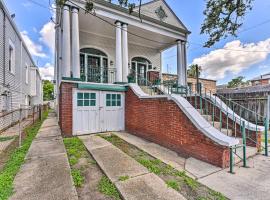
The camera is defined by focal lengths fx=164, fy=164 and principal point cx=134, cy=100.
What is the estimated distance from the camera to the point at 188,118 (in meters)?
4.38

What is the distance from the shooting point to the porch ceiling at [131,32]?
27.4 ft

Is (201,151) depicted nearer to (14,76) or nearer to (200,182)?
(200,182)

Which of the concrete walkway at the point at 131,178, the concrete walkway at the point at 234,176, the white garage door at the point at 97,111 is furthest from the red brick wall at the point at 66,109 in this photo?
the concrete walkway at the point at 234,176

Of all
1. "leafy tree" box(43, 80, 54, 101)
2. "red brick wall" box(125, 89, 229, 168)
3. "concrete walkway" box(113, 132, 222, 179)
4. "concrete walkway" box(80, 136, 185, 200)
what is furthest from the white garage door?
"leafy tree" box(43, 80, 54, 101)

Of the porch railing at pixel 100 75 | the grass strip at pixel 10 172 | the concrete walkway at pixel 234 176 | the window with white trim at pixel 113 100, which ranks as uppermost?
the porch railing at pixel 100 75

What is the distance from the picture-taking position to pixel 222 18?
5.93 m

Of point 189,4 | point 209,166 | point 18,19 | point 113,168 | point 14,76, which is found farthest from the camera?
point 18,19

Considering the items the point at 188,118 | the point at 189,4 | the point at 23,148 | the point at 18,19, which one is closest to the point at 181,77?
the point at 189,4

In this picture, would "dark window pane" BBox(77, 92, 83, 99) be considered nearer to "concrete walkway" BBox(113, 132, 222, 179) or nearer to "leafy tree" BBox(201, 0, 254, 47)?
"concrete walkway" BBox(113, 132, 222, 179)

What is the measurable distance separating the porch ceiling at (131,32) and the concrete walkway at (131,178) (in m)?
6.68

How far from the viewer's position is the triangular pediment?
9.64 m

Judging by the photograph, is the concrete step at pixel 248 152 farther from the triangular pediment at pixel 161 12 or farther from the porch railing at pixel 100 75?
the triangular pediment at pixel 161 12

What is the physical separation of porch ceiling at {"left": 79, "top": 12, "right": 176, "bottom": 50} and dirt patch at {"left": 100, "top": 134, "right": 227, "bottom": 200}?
275 inches

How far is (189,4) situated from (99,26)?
15.5ft
